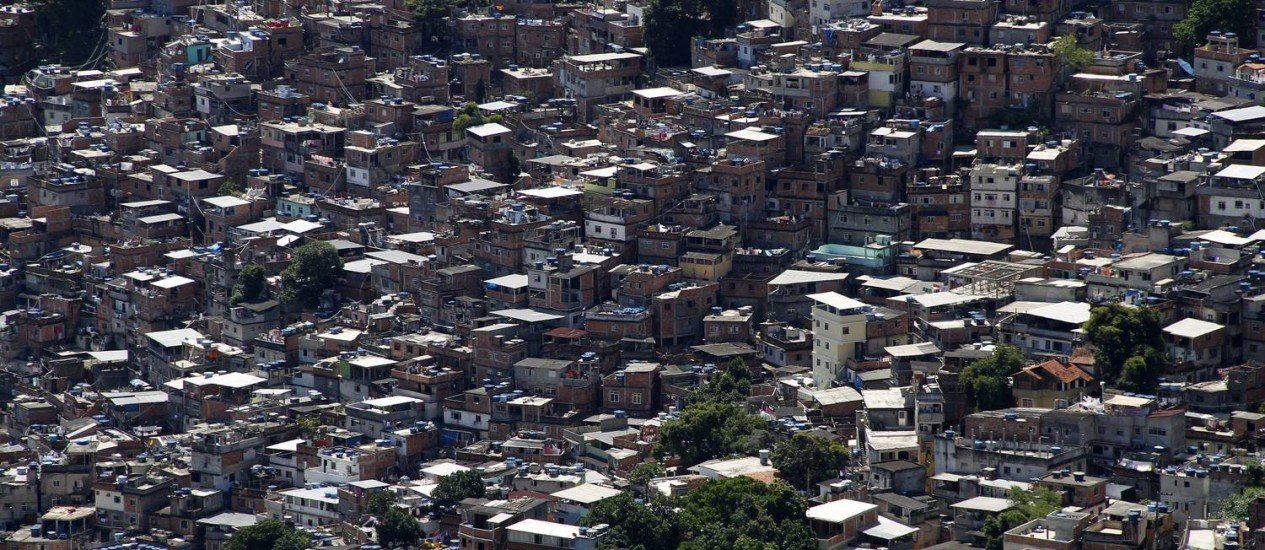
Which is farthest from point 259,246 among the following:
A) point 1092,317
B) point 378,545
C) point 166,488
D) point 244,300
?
point 1092,317

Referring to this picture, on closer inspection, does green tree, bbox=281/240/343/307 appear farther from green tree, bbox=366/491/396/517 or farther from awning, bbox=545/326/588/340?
green tree, bbox=366/491/396/517

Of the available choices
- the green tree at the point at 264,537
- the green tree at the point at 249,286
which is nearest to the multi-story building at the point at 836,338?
the green tree at the point at 264,537

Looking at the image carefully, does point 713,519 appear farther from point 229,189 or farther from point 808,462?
point 229,189

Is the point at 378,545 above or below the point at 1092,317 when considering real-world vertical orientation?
below

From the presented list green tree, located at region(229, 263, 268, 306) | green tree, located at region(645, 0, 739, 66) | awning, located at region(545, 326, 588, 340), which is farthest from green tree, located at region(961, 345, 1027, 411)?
green tree, located at region(645, 0, 739, 66)

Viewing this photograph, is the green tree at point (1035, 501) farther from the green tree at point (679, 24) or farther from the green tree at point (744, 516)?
the green tree at point (679, 24)

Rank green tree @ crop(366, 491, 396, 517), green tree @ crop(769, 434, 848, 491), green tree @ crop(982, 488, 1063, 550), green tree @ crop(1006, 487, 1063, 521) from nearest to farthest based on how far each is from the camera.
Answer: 1. green tree @ crop(982, 488, 1063, 550)
2. green tree @ crop(1006, 487, 1063, 521)
3. green tree @ crop(769, 434, 848, 491)
4. green tree @ crop(366, 491, 396, 517)

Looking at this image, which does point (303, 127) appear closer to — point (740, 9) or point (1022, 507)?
point (740, 9)
